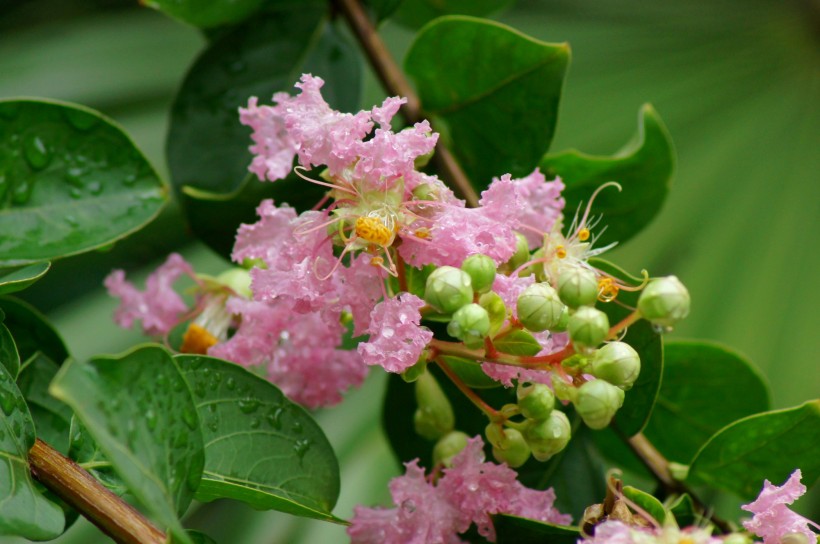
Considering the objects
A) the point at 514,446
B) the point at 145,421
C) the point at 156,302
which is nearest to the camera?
the point at 145,421

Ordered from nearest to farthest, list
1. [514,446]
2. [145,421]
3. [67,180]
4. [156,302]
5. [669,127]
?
[145,421] → [514,446] → [67,180] → [156,302] → [669,127]

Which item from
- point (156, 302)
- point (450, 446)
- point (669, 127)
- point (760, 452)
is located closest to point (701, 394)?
point (760, 452)

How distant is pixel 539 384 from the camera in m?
0.49

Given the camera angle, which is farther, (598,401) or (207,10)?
(207,10)

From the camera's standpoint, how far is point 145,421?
0.42m

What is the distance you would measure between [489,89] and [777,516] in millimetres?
385

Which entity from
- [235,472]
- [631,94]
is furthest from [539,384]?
[631,94]

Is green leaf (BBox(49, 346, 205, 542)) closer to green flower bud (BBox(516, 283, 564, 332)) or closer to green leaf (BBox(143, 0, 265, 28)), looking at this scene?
green flower bud (BBox(516, 283, 564, 332))

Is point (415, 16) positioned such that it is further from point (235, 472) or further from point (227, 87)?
point (235, 472)

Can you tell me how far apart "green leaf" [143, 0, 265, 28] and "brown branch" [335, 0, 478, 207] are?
0.29ft

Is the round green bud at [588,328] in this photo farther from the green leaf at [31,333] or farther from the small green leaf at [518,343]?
the green leaf at [31,333]

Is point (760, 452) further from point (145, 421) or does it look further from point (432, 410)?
point (145, 421)

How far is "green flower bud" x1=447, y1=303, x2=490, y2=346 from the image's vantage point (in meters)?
0.45

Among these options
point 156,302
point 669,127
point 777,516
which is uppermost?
point 777,516
